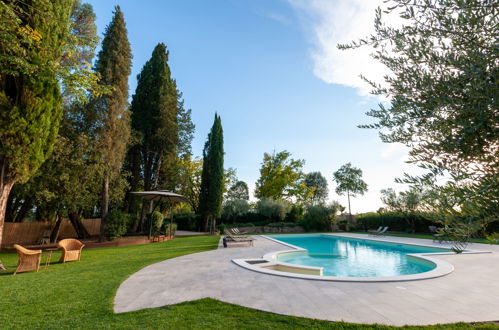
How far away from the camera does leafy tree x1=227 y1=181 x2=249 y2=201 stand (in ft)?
127

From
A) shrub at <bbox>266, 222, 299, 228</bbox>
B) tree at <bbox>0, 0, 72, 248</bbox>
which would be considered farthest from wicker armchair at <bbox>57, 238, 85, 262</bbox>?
shrub at <bbox>266, 222, 299, 228</bbox>

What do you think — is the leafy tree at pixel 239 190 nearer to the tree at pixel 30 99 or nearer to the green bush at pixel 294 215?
the green bush at pixel 294 215

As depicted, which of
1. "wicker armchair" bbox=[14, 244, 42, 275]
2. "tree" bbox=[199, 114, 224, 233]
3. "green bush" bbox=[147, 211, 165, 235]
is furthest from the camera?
"tree" bbox=[199, 114, 224, 233]

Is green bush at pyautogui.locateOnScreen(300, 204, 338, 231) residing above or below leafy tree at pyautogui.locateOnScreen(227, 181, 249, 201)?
below

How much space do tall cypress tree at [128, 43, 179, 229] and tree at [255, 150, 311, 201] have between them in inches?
695

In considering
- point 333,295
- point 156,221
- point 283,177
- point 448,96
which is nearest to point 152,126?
point 156,221

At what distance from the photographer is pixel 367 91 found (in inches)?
99.8

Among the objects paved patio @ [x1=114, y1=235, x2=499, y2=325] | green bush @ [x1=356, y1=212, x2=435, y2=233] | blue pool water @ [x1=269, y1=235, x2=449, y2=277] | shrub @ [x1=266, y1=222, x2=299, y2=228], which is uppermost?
green bush @ [x1=356, y1=212, x2=435, y2=233]

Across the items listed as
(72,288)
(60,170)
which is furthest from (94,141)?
(72,288)

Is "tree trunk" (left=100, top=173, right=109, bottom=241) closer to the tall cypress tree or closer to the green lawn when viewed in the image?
the tall cypress tree

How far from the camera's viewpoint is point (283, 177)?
34.9m

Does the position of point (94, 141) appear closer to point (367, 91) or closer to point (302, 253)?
point (302, 253)

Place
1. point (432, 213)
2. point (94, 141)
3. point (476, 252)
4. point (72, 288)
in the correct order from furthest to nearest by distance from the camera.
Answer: point (94, 141)
point (476, 252)
point (72, 288)
point (432, 213)

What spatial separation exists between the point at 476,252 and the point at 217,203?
19078 millimetres
